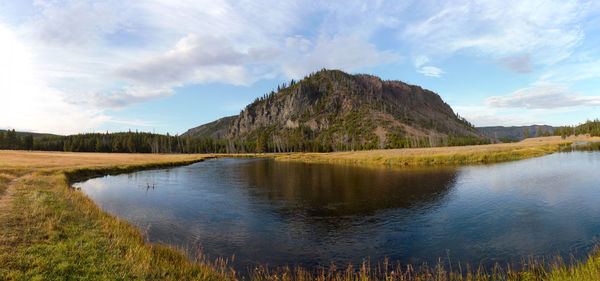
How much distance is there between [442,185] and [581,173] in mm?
21912

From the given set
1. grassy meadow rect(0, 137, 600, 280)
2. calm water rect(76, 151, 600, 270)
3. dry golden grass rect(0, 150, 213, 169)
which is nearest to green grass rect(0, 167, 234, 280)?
grassy meadow rect(0, 137, 600, 280)

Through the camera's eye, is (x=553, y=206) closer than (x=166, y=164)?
Yes

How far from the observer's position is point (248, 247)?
597 inches

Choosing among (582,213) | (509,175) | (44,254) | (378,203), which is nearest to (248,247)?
(44,254)

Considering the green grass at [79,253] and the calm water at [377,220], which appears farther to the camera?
the calm water at [377,220]

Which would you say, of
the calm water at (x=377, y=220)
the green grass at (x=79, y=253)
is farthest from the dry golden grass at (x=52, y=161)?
the green grass at (x=79, y=253)

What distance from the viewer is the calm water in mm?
14180

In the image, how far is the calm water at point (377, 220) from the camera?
46.5 ft

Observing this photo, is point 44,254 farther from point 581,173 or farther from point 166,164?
point 166,164

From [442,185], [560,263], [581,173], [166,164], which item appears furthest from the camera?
[166,164]

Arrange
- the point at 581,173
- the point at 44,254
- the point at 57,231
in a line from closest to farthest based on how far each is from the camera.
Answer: the point at 44,254 → the point at 57,231 → the point at 581,173

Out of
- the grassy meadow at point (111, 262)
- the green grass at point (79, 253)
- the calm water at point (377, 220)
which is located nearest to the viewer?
Answer: the green grass at point (79, 253)

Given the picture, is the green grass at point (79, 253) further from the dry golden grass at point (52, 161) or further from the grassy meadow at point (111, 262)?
the dry golden grass at point (52, 161)

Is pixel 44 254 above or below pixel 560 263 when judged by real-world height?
above
